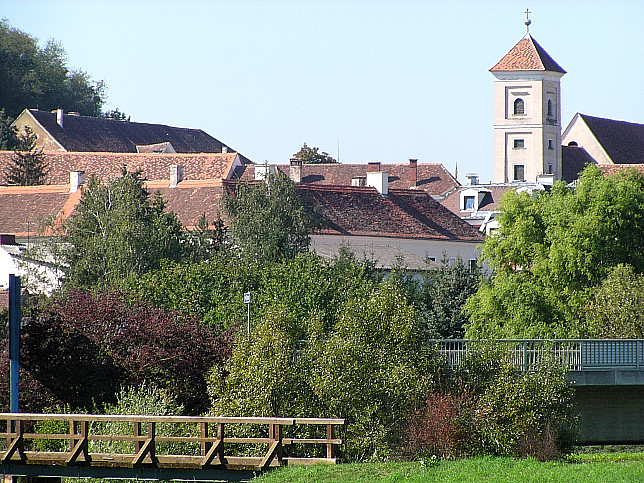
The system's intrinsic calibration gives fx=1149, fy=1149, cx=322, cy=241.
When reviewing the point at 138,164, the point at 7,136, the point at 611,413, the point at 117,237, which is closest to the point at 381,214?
the point at 138,164

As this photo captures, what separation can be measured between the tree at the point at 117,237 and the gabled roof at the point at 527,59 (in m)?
60.9

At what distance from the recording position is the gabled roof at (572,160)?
111 m

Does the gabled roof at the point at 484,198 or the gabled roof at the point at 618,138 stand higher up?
the gabled roof at the point at 618,138

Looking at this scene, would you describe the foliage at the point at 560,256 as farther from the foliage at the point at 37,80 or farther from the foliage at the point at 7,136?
the foliage at the point at 37,80

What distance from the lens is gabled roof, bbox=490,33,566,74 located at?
4304 inches

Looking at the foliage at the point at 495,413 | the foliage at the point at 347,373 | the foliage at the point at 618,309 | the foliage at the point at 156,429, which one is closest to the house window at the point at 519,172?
the foliage at the point at 618,309

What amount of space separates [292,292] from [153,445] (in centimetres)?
2279

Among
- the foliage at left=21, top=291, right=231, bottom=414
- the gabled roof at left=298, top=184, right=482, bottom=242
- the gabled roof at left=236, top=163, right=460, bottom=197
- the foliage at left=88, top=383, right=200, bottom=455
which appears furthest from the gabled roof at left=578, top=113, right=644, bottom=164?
the foliage at left=88, top=383, right=200, bottom=455

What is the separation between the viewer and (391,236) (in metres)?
68.4

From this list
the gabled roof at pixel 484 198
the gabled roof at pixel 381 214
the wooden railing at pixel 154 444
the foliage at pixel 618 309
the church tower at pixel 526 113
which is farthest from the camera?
the church tower at pixel 526 113

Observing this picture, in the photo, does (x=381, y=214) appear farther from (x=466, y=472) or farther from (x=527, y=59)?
(x=466, y=472)

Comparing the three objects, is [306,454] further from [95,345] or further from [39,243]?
[39,243]

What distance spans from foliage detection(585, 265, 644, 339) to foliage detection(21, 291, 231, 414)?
16356 millimetres

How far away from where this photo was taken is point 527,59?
110 metres
